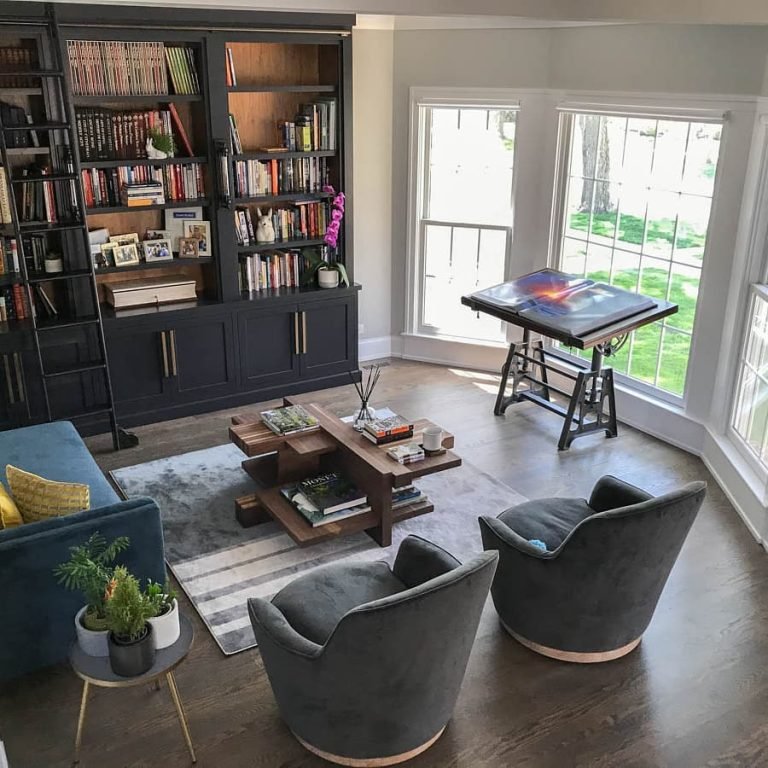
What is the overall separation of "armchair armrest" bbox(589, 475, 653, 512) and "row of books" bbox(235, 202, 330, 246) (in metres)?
3.30

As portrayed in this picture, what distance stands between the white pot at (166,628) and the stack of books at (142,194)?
3.37 m

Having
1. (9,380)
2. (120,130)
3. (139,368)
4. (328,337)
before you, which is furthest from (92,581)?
(328,337)

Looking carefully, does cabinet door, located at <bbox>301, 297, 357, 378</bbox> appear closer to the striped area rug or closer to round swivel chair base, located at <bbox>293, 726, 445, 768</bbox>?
the striped area rug

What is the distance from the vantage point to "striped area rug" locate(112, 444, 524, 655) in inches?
155

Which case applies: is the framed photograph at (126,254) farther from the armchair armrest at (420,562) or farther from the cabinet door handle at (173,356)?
the armchair armrest at (420,562)

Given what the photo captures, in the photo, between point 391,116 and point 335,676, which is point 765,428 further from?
point 391,116

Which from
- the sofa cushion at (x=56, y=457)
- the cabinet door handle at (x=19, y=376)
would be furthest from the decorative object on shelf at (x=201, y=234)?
the sofa cushion at (x=56, y=457)

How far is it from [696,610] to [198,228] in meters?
4.03

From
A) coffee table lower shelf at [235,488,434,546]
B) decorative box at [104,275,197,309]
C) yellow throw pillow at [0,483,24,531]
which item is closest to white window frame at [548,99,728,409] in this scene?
coffee table lower shelf at [235,488,434,546]

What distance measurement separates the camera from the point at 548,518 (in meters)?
3.77

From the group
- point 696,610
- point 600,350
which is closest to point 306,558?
point 696,610

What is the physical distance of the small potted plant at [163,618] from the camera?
9.16ft

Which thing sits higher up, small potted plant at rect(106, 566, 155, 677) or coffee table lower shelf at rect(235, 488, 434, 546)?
small potted plant at rect(106, 566, 155, 677)

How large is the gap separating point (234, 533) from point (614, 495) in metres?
2.00
